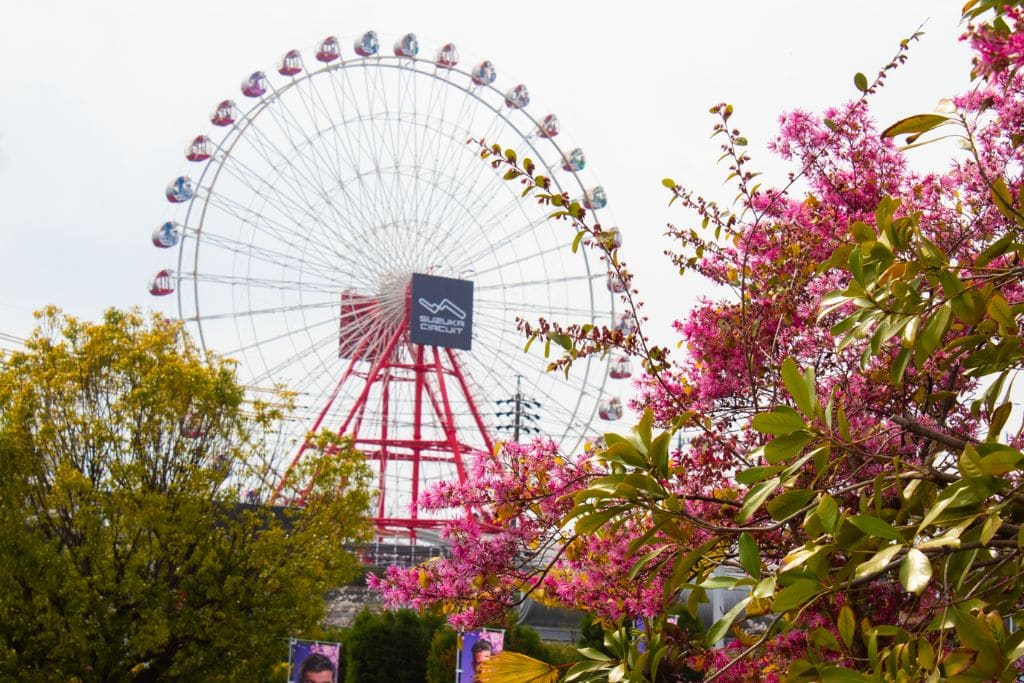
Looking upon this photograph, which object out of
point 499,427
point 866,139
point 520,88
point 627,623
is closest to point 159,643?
point 627,623

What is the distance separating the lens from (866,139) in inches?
256

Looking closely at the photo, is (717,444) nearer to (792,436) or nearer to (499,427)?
(792,436)

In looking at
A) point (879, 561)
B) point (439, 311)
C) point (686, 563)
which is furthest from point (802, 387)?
point (439, 311)

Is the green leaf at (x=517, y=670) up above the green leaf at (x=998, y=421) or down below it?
below

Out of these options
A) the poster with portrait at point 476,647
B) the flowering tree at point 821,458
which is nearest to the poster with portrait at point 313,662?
the poster with portrait at point 476,647

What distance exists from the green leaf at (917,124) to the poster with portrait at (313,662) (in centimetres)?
1694

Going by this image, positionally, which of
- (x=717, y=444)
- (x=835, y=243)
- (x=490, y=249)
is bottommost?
(x=717, y=444)

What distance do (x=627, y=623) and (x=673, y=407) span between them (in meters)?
1.16

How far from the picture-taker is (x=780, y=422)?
2.37 meters

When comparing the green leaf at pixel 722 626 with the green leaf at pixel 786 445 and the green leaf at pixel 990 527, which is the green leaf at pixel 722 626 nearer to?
the green leaf at pixel 786 445

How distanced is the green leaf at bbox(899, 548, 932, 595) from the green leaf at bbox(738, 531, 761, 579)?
1.19 ft

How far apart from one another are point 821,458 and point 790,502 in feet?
0.39

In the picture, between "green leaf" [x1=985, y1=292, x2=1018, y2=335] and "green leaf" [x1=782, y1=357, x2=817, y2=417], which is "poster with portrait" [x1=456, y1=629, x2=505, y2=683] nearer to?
"green leaf" [x1=985, y1=292, x2=1018, y2=335]

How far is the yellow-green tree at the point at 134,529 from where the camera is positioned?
14180 millimetres
